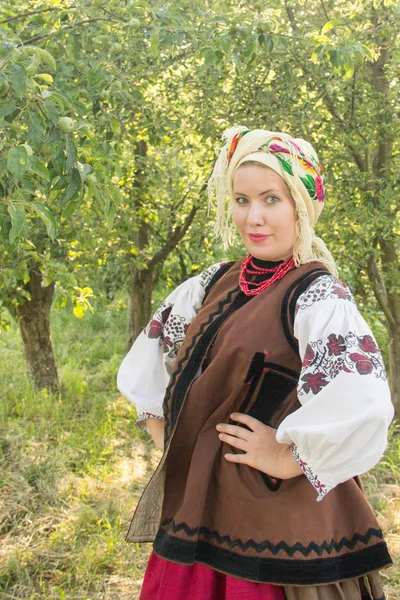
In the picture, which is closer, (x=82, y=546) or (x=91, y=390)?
(x=82, y=546)

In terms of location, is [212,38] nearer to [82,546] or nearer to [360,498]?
[360,498]

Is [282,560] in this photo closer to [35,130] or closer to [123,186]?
[35,130]

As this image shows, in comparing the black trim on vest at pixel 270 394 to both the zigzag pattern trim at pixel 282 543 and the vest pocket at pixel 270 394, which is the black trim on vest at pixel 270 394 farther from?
the zigzag pattern trim at pixel 282 543

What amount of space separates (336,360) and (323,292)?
177 mm

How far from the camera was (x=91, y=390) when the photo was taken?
5.54m

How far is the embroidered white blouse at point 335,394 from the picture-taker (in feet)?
4.21

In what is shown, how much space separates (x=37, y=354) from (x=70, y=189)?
3659 millimetres

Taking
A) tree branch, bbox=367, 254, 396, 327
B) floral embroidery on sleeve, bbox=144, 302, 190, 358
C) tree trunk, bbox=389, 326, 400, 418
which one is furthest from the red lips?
tree trunk, bbox=389, 326, 400, 418

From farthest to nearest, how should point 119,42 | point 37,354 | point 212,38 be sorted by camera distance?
point 37,354
point 119,42
point 212,38

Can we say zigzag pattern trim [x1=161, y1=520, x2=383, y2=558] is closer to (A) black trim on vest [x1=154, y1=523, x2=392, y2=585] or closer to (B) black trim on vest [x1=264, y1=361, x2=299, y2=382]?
(A) black trim on vest [x1=154, y1=523, x2=392, y2=585]

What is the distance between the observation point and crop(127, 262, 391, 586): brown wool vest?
1435 mm

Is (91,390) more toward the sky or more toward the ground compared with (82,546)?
more toward the ground

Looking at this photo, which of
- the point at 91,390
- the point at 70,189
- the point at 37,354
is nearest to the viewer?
the point at 70,189

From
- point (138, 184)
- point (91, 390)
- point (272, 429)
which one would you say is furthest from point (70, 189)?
point (91, 390)
